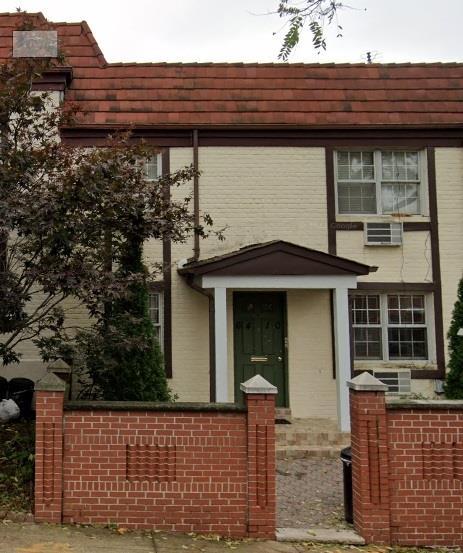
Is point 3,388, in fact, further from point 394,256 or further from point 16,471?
point 394,256

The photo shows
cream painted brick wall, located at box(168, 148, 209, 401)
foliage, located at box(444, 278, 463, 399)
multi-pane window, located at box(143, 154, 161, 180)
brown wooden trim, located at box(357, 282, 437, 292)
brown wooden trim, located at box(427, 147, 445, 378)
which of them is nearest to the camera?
foliage, located at box(444, 278, 463, 399)

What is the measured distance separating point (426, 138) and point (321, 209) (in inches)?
98.3

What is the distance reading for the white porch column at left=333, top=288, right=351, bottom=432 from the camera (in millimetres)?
9414

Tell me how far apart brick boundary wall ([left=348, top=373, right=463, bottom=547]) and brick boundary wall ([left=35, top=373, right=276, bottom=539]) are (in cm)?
92

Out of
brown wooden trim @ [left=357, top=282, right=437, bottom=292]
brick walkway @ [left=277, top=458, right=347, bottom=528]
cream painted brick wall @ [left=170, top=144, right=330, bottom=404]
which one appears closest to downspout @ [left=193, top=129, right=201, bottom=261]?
cream painted brick wall @ [left=170, top=144, right=330, bottom=404]

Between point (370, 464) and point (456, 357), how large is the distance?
4926 millimetres

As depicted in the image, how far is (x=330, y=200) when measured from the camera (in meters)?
10.9

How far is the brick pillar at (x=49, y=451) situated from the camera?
222 inches

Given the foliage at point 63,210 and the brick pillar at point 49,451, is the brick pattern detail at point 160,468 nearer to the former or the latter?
the brick pillar at point 49,451

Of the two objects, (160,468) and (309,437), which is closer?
(160,468)

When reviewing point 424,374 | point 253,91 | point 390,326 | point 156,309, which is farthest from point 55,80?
point 424,374

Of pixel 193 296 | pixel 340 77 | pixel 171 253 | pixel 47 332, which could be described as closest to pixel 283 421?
pixel 193 296

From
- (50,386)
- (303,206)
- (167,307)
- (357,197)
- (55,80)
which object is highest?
(55,80)

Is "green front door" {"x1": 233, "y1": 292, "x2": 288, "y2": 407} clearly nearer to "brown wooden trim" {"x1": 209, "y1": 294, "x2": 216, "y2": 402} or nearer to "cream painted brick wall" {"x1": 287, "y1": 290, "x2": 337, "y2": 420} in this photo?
"cream painted brick wall" {"x1": 287, "y1": 290, "x2": 337, "y2": 420}
